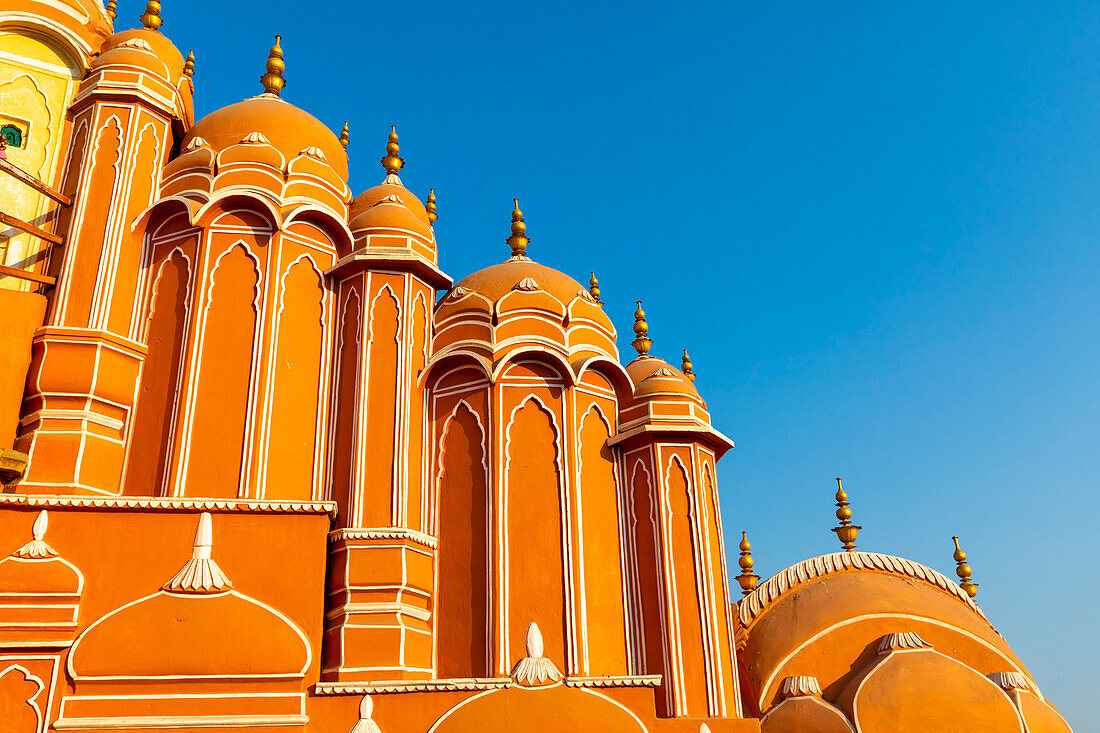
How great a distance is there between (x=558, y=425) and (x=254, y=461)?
3961mm

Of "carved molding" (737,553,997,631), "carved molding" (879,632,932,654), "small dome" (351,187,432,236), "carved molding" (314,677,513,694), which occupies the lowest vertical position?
"carved molding" (314,677,513,694)

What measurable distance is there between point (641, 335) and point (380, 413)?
596 cm

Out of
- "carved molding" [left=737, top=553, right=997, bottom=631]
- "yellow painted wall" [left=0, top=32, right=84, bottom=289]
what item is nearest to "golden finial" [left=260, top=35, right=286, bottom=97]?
"yellow painted wall" [left=0, top=32, right=84, bottom=289]

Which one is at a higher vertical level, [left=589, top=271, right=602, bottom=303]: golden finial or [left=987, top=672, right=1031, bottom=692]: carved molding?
[left=589, top=271, right=602, bottom=303]: golden finial

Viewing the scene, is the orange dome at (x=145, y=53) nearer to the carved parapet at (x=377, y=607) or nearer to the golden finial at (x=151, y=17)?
the golden finial at (x=151, y=17)

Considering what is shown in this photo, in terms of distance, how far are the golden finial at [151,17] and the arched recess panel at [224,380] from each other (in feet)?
13.2

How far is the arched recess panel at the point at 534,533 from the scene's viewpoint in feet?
36.1

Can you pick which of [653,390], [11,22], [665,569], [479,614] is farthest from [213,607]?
[11,22]

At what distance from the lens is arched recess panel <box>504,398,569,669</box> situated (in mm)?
11008

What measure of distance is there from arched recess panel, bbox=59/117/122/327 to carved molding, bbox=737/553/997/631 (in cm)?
1025

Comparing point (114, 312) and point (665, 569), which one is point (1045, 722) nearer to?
point (665, 569)

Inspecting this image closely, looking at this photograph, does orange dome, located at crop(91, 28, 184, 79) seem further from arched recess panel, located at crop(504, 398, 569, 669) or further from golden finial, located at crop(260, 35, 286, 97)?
arched recess panel, located at crop(504, 398, 569, 669)

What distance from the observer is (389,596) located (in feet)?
32.0

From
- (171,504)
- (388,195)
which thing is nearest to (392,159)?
(388,195)
